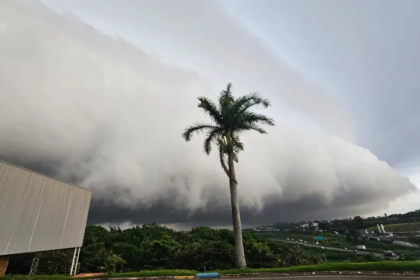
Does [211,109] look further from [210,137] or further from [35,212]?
[35,212]

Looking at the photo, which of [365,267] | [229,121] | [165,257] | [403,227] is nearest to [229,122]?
[229,121]

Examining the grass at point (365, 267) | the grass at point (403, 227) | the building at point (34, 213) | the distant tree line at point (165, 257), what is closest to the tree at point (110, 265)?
the distant tree line at point (165, 257)

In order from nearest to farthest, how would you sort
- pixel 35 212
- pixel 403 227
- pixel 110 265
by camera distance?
pixel 35 212 → pixel 110 265 → pixel 403 227

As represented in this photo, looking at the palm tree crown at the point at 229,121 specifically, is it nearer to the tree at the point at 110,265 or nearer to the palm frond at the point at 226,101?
the palm frond at the point at 226,101

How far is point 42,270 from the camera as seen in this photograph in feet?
81.6

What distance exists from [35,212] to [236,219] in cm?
1666

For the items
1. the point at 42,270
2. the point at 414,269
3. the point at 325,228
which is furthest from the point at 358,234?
the point at 42,270

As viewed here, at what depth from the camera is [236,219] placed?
1741cm

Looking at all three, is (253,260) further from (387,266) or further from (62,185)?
(62,185)

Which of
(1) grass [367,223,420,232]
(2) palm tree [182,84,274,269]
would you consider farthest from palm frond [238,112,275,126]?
(1) grass [367,223,420,232]

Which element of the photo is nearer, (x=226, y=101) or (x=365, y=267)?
(x=365, y=267)

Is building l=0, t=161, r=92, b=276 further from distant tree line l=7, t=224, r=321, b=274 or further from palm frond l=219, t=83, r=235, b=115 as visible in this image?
palm frond l=219, t=83, r=235, b=115

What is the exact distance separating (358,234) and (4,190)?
10014 centimetres

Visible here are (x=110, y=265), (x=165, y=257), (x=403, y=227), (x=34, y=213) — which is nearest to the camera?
(x=34, y=213)
